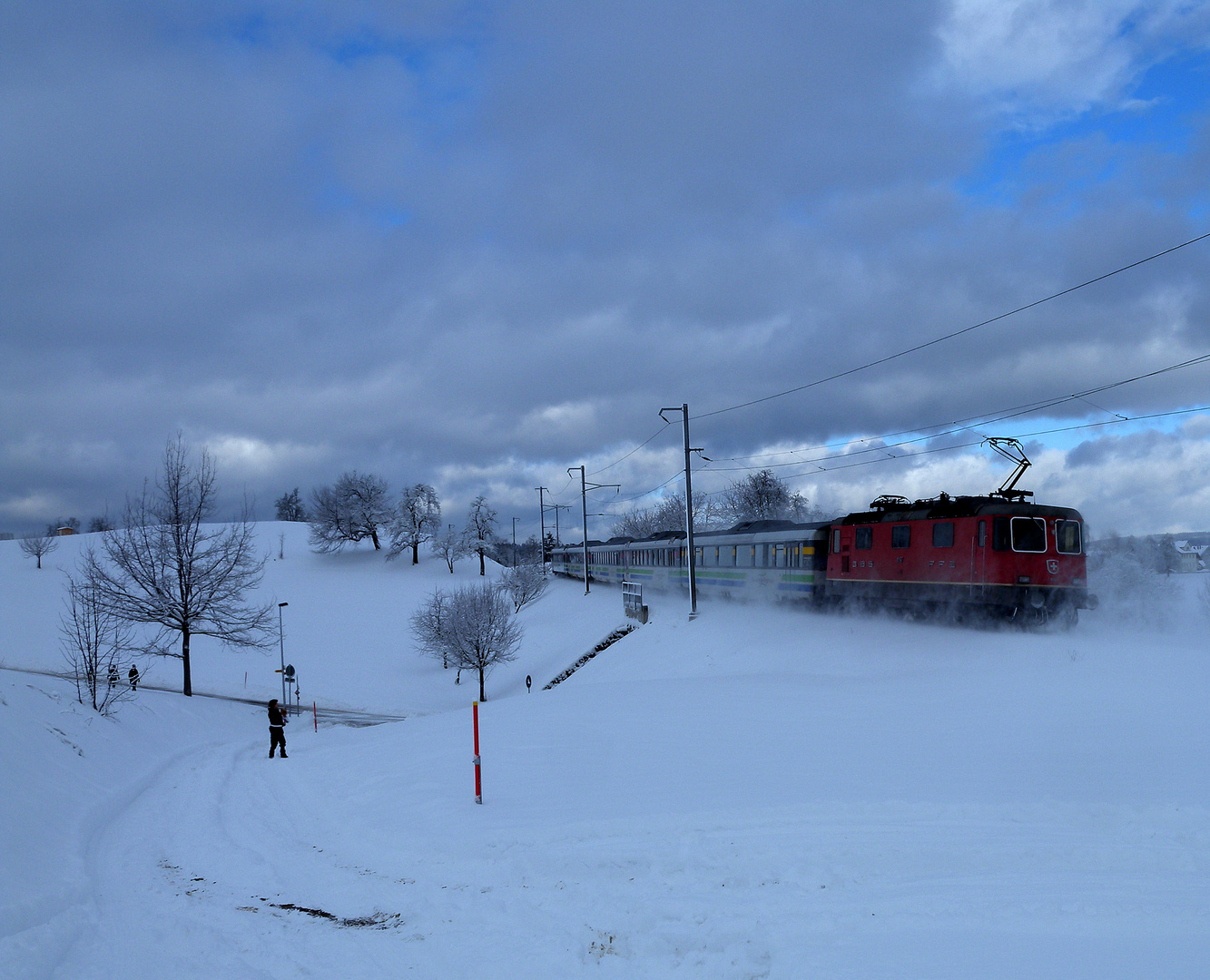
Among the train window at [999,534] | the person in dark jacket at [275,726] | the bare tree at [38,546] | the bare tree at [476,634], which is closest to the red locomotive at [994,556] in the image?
the train window at [999,534]

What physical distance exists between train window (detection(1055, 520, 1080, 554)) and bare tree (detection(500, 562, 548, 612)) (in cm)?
4403

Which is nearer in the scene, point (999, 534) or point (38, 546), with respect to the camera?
point (999, 534)

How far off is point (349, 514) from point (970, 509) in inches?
3222

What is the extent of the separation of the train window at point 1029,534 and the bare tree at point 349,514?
261 ft

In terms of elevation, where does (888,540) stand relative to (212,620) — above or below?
above

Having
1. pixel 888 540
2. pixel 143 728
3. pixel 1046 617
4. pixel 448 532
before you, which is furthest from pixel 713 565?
pixel 448 532

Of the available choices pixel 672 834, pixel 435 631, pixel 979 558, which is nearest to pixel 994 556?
pixel 979 558

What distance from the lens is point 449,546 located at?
278 ft

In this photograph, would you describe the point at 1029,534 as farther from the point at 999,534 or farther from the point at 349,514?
the point at 349,514

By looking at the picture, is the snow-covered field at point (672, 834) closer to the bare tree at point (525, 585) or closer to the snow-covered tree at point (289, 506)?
the bare tree at point (525, 585)

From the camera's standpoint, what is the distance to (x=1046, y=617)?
1884cm

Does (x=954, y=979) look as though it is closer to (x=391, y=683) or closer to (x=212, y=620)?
(x=212, y=620)

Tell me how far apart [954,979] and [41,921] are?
24.4ft

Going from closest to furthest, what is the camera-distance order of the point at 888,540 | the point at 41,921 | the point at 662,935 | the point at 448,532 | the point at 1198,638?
the point at 662,935 < the point at 41,921 < the point at 1198,638 < the point at 888,540 < the point at 448,532
